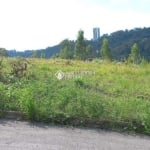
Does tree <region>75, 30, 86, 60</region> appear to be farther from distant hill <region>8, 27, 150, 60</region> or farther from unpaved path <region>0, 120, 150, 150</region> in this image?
unpaved path <region>0, 120, 150, 150</region>

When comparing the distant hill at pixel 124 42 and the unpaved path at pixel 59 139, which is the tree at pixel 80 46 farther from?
the unpaved path at pixel 59 139

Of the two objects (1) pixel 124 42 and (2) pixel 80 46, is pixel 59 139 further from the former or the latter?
(1) pixel 124 42

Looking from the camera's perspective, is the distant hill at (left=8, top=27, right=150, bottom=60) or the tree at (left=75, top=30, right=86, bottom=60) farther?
the distant hill at (left=8, top=27, right=150, bottom=60)

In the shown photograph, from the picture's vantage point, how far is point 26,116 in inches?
293

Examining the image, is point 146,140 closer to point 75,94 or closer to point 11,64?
point 75,94

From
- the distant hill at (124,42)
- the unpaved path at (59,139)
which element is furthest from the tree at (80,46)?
the unpaved path at (59,139)

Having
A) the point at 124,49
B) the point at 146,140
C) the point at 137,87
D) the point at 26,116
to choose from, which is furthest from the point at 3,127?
the point at 124,49

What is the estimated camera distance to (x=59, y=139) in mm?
6465

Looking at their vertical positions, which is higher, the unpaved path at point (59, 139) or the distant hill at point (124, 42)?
the distant hill at point (124, 42)

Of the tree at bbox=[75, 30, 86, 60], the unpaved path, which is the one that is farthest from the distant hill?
the unpaved path

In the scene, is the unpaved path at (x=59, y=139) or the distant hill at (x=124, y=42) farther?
the distant hill at (x=124, y=42)

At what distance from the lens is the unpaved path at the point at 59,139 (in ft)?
20.0

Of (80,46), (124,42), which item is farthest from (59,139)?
(124,42)

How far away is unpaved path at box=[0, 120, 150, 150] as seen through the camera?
20.0 ft
